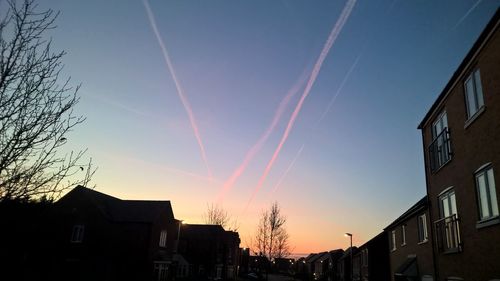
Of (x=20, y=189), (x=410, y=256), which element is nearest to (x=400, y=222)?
(x=410, y=256)

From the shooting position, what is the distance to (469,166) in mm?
13617

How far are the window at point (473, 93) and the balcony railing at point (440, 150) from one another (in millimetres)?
2217

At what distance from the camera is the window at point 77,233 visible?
39.8m

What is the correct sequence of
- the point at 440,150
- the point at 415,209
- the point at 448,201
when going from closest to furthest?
the point at 448,201, the point at 440,150, the point at 415,209

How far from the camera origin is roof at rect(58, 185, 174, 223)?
41.2 m

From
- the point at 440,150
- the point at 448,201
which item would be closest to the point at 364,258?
the point at 448,201

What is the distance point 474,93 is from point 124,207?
128 ft

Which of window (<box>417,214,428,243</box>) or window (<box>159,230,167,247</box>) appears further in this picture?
window (<box>159,230,167,247</box>)

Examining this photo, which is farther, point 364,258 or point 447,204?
point 364,258

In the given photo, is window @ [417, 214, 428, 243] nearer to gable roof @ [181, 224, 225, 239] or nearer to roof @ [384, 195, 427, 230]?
roof @ [384, 195, 427, 230]

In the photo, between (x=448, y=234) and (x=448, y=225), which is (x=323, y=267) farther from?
(x=448, y=225)

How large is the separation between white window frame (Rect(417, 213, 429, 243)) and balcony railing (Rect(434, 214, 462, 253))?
8.84 feet

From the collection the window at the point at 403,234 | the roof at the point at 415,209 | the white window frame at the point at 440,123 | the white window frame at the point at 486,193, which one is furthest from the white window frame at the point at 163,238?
the white window frame at the point at 486,193

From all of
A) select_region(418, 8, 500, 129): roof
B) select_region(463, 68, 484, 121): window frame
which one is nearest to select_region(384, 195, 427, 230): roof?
select_region(418, 8, 500, 129): roof
